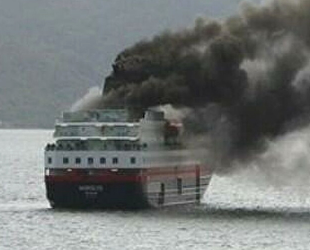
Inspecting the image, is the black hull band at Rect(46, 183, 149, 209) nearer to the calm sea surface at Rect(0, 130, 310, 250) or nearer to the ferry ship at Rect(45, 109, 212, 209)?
the ferry ship at Rect(45, 109, 212, 209)

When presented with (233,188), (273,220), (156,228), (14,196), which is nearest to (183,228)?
(156,228)

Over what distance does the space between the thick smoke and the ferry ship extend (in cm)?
326

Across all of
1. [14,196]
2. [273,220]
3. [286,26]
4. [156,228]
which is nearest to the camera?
[156,228]

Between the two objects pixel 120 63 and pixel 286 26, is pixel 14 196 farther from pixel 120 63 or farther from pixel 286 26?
pixel 286 26

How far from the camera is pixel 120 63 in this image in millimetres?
119312

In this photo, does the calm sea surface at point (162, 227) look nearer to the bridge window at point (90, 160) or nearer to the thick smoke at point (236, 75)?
the bridge window at point (90, 160)

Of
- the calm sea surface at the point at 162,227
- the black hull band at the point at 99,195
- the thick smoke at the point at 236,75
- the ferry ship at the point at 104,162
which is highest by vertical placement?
the thick smoke at the point at 236,75

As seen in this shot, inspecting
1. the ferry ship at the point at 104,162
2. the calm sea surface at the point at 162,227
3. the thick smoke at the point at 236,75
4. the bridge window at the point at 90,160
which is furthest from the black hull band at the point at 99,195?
the thick smoke at the point at 236,75

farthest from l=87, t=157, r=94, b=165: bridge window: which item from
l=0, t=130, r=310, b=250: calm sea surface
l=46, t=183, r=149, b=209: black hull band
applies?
l=0, t=130, r=310, b=250: calm sea surface

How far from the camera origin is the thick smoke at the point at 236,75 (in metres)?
114

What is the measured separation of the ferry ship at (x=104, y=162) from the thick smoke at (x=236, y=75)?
3264mm

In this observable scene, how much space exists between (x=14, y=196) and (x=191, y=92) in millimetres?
30819

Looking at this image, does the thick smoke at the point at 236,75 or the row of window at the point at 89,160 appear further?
the thick smoke at the point at 236,75

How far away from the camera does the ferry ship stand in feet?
366
